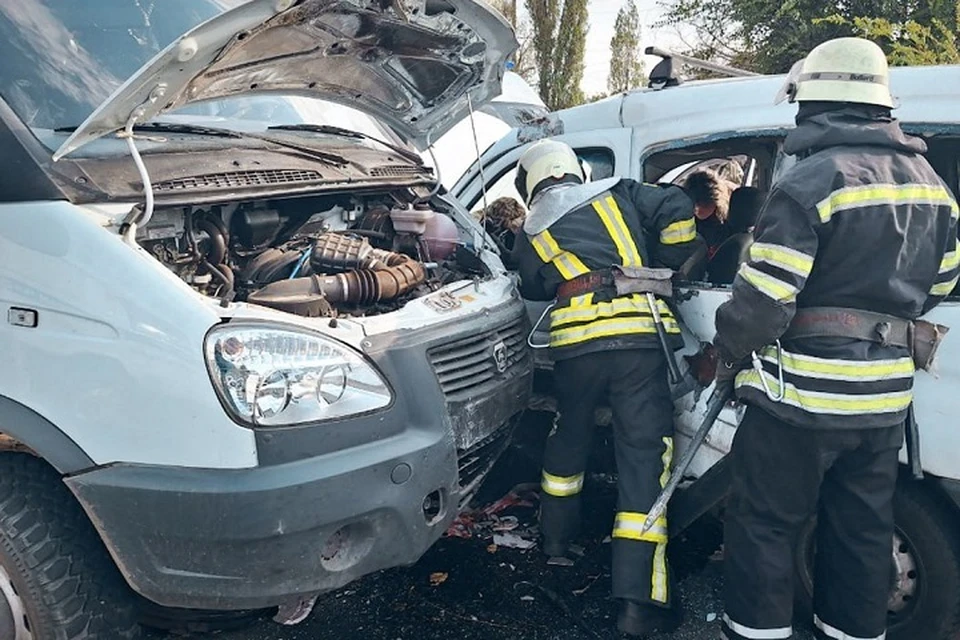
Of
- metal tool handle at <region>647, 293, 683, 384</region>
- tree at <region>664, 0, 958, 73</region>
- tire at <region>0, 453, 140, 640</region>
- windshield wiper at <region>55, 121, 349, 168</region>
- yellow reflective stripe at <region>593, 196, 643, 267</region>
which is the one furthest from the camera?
tree at <region>664, 0, 958, 73</region>

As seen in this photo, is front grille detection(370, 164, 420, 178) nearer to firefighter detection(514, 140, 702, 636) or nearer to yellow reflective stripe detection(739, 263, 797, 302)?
firefighter detection(514, 140, 702, 636)

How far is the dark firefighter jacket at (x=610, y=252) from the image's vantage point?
3178mm

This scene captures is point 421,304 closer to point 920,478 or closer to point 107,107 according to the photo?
point 107,107

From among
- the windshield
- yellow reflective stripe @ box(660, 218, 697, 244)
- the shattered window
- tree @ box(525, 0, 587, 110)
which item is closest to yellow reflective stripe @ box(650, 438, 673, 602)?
yellow reflective stripe @ box(660, 218, 697, 244)

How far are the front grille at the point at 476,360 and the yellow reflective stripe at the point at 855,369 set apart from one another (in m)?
0.99

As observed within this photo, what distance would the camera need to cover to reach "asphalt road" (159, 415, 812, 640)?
3016mm

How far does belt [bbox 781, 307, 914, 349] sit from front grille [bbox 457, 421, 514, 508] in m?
1.12

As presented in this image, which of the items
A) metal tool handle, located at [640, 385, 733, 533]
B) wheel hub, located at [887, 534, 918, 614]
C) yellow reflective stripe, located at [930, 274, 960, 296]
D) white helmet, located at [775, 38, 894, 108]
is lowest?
wheel hub, located at [887, 534, 918, 614]

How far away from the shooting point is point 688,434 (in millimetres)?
3270

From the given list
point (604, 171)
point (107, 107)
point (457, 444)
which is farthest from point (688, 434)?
point (107, 107)

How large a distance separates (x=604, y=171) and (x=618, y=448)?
4.77 feet

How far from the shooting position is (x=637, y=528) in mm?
3100

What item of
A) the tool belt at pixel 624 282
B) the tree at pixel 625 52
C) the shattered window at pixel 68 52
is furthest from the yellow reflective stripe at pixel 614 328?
the tree at pixel 625 52

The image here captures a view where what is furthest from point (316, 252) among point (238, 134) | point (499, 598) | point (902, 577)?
point (902, 577)
